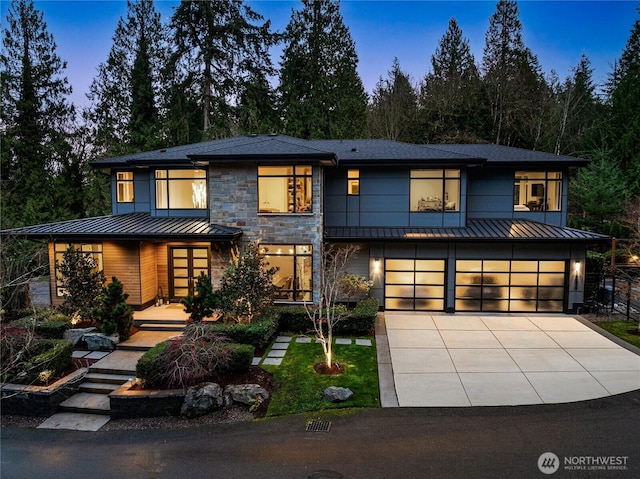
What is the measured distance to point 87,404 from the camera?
887 centimetres

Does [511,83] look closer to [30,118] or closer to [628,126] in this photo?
[628,126]

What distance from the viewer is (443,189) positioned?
15.8m

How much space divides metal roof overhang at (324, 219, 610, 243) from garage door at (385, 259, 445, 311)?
45.0 inches

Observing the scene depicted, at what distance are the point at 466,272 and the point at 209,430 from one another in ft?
36.8

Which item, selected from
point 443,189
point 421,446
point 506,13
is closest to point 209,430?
point 421,446

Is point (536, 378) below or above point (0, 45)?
below

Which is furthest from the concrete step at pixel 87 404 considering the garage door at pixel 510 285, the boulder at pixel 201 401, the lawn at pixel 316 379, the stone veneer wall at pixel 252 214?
the garage door at pixel 510 285

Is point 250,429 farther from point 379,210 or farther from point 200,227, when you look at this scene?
point 379,210

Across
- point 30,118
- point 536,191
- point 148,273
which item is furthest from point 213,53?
point 536,191

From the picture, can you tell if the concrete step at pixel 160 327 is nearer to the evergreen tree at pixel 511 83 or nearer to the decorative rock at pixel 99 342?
the decorative rock at pixel 99 342

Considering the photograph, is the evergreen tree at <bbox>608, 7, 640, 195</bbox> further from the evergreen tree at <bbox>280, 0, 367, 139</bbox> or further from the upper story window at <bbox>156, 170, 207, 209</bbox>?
the upper story window at <bbox>156, 170, 207, 209</bbox>

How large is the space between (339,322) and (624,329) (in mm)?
9292

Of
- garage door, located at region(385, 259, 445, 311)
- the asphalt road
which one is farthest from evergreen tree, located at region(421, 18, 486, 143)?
the asphalt road

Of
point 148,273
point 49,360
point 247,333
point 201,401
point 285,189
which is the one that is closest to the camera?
point 201,401
